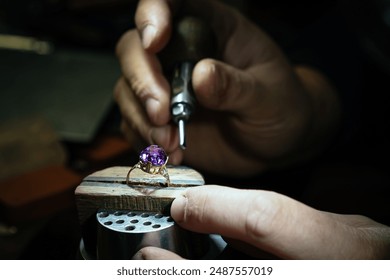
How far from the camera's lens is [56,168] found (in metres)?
1.04

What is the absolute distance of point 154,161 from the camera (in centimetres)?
59

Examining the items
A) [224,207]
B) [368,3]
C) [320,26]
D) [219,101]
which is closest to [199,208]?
[224,207]

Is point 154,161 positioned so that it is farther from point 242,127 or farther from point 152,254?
point 242,127

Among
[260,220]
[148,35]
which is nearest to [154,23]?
[148,35]

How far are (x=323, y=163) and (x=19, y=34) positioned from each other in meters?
0.83

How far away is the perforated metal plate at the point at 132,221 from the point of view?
546 millimetres

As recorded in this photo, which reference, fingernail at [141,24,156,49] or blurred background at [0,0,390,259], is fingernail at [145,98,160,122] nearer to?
fingernail at [141,24,156,49]

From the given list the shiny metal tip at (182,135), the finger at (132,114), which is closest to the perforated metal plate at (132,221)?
the shiny metal tip at (182,135)

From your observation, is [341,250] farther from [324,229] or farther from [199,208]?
[199,208]

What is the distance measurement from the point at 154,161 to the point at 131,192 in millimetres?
45

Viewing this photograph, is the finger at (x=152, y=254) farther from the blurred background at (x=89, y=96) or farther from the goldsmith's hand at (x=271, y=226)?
the blurred background at (x=89, y=96)

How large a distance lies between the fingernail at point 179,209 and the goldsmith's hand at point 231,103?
242 mm

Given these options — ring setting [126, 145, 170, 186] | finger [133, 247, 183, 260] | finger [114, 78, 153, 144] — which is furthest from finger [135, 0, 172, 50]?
finger [133, 247, 183, 260]

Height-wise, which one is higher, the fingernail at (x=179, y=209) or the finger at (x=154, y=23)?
the finger at (x=154, y=23)
